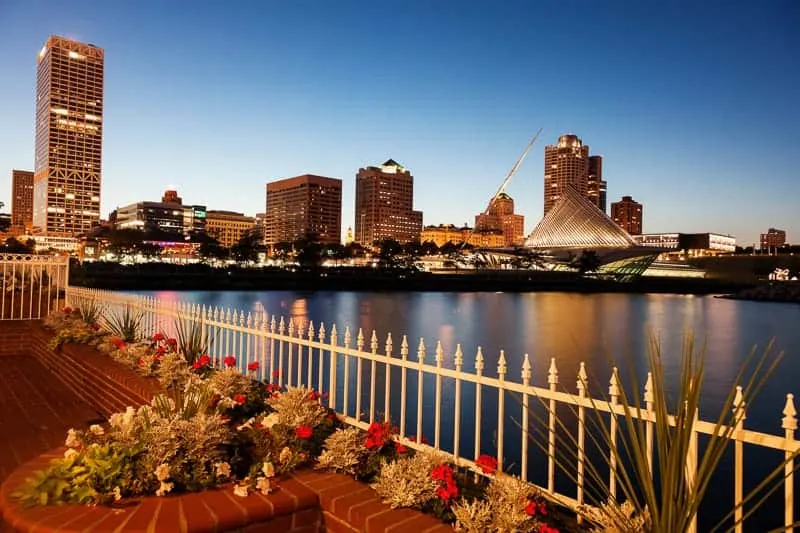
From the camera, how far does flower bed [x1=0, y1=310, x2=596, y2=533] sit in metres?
3.35

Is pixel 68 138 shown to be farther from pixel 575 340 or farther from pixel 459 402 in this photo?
pixel 459 402

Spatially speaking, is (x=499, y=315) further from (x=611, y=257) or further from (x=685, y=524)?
(x=611, y=257)

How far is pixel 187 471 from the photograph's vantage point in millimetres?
3768

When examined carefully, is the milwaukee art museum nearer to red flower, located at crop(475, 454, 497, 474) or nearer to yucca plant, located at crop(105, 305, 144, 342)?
yucca plant, located at crop(105, 305, 144, 342)

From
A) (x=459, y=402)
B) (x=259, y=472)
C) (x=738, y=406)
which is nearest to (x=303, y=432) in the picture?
(x=259, y=472)

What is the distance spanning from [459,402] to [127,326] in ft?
20.8

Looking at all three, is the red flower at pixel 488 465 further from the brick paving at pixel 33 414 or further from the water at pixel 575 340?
the brick paving at pixel 33 414

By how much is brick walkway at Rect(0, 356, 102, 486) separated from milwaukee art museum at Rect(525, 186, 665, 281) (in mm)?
104381

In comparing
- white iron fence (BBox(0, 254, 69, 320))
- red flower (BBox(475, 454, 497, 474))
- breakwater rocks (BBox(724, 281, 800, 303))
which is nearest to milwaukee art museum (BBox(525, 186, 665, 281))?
breakwater rocks (BBox(724, 281, 800, 303))

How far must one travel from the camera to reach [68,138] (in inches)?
7288

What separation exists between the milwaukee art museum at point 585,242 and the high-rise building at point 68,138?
152 meters

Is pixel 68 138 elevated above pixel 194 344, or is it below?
above

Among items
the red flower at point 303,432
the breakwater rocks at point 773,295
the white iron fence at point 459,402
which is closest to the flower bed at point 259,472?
the red flower at point 303,432

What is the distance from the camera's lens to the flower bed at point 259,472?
3350mm
